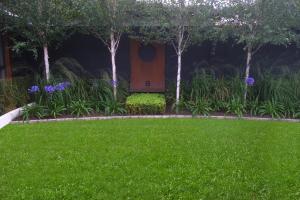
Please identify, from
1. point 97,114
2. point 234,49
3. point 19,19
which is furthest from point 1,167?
point 234,49

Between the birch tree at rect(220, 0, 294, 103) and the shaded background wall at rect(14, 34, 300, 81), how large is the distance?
78.9 inches

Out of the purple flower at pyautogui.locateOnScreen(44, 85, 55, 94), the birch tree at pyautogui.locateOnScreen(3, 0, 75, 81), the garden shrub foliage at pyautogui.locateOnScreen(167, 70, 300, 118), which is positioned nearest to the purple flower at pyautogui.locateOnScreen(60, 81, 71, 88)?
the purple flower at pyautogui.locateOnScreen(44, 85, 55, 94)

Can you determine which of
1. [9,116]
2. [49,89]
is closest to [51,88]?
[49,89]

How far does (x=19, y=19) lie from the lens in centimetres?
877

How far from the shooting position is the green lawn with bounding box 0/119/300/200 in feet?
13.3

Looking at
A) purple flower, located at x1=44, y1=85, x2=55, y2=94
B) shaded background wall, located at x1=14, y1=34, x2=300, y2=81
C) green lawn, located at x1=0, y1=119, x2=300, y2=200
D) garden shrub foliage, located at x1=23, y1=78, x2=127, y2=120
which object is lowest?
green lawn, located at x1=0, y1=119, x2=300, y2=200

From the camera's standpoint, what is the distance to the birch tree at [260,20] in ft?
27.5

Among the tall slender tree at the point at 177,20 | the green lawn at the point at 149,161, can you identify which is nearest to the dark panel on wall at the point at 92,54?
the tall slender tree at the point at 177,20

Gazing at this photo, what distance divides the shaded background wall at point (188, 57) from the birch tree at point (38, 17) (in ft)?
6.44

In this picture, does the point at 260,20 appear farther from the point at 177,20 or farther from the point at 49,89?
the point at 49,89

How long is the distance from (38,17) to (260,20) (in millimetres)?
5321

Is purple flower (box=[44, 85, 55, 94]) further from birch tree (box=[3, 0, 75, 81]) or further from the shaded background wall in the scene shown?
the shaded background wall

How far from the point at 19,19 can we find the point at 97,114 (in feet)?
9.90

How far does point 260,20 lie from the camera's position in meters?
8.57
